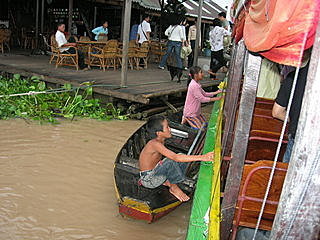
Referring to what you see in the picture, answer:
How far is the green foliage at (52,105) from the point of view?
294 inches

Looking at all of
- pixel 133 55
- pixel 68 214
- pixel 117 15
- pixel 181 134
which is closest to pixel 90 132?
pixel 181 134

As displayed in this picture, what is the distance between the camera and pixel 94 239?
12.8 ft

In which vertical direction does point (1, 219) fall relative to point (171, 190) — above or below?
below

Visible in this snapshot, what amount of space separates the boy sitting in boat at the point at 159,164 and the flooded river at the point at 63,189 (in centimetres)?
49

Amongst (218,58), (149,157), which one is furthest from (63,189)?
(218,58)

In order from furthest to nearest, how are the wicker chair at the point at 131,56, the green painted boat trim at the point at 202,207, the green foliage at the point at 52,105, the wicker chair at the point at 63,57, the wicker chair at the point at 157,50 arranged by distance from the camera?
the wicker chair at the point at 157,50 → the wicker chair at the point at 131,56 → the wicker chair at the point at 63,57 → the green foliage at the point at 52,105 → the green painted boat trim at the point at 202,207

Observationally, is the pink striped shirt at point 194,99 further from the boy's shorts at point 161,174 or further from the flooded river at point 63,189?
the boy's shorts at point 161,174

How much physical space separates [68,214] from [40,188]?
765 mm

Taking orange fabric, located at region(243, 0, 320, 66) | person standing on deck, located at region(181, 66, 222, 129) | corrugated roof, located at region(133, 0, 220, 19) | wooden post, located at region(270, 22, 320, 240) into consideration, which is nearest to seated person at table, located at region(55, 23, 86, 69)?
person standing on deck, located at region(181, 66, 222, 129)

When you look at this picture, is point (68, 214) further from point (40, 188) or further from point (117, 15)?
point (117, 15)

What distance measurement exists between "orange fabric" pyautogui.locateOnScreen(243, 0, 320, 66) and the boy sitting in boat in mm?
2253

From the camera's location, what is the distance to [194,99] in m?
5.96

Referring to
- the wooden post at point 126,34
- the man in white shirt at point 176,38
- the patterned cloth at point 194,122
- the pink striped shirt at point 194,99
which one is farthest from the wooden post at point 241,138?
the man in white shirt at point 176,38

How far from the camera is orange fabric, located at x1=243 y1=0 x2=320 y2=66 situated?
1.31m
